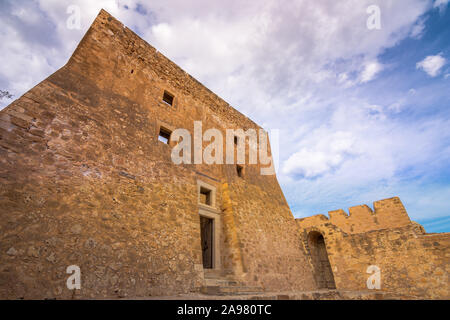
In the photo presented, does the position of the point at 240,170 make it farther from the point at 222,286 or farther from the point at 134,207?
the point at 134,207

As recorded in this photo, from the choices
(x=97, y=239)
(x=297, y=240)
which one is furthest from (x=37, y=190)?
(x=297, y=240)

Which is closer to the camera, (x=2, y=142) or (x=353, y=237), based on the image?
(x=2, y=142)

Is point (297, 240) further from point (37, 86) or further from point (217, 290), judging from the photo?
point (37, 86)

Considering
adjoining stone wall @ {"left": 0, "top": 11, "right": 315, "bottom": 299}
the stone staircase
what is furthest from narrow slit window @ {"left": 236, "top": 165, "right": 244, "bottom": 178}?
the stone staircase

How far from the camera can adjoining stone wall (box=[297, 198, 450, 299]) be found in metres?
6.47

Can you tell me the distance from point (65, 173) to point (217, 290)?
4.04m

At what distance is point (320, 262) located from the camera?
436 inches

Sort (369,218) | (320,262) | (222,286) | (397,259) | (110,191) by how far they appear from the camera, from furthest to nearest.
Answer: (369,218) → (320,262) → (397,259) → (222,286) → (110,191)

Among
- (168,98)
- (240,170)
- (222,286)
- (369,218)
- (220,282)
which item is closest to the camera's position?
(222,286)

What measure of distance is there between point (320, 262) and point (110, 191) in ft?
35.2

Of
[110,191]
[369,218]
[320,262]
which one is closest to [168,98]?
[110,191]

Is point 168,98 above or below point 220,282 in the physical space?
above

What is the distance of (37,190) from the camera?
3695mm

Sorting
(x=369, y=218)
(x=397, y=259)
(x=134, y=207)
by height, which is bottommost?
(x=397, y=259)
